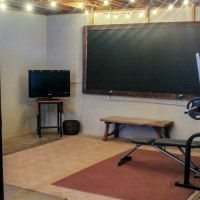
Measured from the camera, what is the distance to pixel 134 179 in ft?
15.2

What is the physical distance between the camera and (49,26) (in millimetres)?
7703

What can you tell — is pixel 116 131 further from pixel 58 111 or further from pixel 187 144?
pixel 187 144

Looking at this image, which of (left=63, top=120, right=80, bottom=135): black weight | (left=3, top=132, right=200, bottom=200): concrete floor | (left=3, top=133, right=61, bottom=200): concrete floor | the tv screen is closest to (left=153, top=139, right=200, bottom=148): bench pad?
(left=3, top=132, right=200, bottom=200): concrete floor

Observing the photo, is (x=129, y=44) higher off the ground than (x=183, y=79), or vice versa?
(x=129, y=44)

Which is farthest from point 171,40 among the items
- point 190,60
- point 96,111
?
point 96,111

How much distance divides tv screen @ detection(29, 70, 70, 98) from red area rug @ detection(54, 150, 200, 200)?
2.13 m

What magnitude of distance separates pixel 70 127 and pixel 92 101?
0.65 m

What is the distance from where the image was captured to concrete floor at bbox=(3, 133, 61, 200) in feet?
13.0

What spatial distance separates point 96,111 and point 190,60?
2.08m

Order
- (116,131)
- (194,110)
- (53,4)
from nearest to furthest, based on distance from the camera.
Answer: (194,110)
(53,4)
(116,131)

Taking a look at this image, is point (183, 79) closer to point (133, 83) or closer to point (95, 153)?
point (133, 83)

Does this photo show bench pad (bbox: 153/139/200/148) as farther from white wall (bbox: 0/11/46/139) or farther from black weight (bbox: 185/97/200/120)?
white wall (bbox: 0/11/46/139)

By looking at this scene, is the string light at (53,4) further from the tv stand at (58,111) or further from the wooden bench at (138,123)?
the wooden bench at (138,123)

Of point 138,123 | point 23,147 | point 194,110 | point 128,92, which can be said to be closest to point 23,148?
point 23,147
